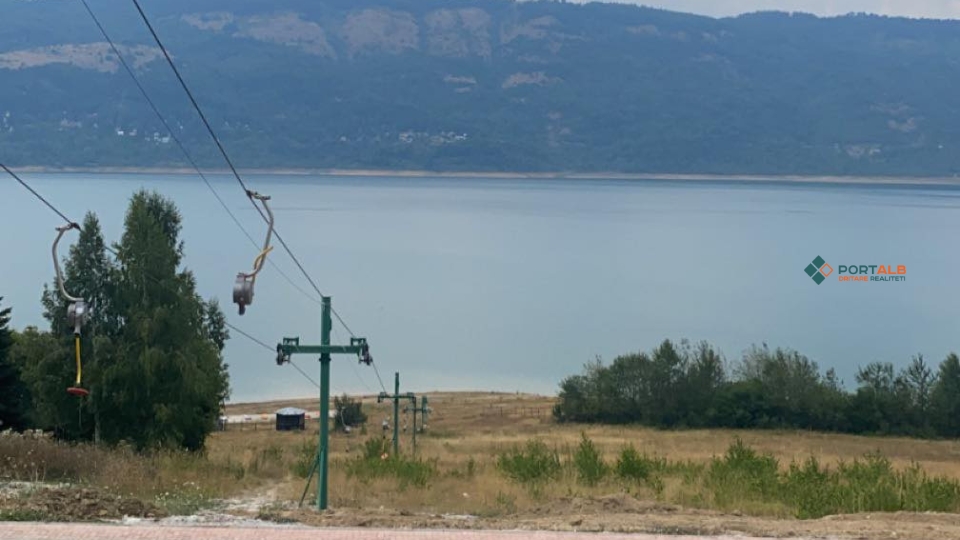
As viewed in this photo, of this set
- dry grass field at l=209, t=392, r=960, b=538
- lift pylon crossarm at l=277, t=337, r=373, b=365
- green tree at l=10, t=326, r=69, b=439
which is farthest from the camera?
green tree at l=10, t=326, r=69, b=439

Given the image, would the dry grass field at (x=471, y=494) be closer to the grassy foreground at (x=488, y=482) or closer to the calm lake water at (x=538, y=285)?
the grassy foreground at (x=488, y=482)

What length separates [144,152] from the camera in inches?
7835

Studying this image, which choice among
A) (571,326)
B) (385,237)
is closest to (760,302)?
(571,326)

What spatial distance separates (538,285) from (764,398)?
37482 mm

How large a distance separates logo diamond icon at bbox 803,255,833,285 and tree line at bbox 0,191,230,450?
66648mm

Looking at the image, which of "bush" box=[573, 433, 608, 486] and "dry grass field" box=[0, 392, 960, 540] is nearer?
"dry grass field" box=[0, 392, 960, 540]

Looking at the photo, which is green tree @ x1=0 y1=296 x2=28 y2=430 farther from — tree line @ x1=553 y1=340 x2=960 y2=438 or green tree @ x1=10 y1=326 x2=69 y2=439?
tree line @ x1=553 y1=340 x2=960 y2=438

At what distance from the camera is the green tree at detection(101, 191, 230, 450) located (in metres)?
21.2

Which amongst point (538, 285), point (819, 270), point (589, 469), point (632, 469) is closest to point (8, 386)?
point (589, 469)

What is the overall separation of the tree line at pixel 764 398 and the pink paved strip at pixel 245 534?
32.1 meters

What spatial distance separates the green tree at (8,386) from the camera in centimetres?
2150

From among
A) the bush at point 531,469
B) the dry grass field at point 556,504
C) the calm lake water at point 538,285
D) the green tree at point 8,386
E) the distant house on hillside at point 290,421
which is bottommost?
the dry grass field at point 556,504

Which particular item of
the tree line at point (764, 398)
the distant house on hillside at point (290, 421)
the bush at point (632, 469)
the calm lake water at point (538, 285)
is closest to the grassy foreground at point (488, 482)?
the bush at point (632, 469)

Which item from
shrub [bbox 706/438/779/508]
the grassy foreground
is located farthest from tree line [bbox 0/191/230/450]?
shrub [bbox 706/438/779/508]
